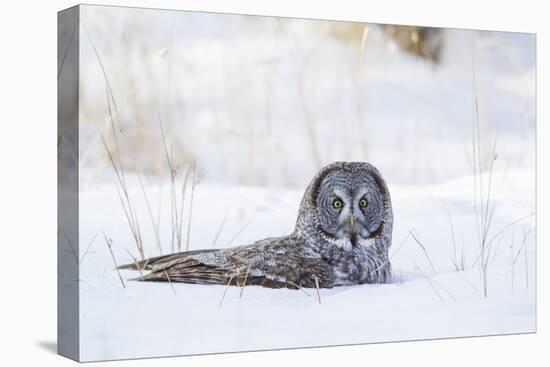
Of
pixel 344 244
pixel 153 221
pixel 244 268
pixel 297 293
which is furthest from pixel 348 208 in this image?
pixel 153 221

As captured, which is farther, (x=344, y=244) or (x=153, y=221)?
(x=344, y=244)

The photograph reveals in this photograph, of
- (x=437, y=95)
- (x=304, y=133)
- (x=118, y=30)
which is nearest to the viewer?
(x=118, y=30)

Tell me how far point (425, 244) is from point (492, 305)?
60cm

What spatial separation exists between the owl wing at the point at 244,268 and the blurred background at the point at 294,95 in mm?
395

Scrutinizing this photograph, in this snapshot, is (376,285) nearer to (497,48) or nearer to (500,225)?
(500,225)

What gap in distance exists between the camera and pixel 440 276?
6.72 metres

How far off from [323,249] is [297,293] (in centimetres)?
28

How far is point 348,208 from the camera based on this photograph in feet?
20.6

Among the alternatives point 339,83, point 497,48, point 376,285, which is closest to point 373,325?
point 376,285

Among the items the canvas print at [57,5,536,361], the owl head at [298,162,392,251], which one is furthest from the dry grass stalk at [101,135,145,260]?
the owl head at [298,162,392,251]

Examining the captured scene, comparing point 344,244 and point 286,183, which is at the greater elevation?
point 286,183

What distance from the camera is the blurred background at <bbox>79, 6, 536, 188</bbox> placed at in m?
5.92

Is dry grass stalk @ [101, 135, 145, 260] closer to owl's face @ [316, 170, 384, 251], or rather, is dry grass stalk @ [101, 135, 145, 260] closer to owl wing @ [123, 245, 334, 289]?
owl wing @ [123, 245, 334, 289]

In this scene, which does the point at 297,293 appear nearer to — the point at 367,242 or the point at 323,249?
the point at 323,249
